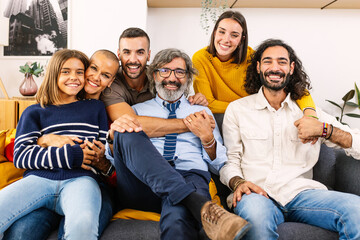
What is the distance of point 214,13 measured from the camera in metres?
3.55

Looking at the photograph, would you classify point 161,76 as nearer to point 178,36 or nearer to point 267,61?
point 267,61

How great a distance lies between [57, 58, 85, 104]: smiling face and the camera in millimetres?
1665

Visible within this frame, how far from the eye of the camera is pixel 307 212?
4.71 ft

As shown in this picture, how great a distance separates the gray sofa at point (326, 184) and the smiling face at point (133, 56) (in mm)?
706

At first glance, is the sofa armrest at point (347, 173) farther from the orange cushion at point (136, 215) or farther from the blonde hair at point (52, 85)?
the blonde hair at point (52, 85)

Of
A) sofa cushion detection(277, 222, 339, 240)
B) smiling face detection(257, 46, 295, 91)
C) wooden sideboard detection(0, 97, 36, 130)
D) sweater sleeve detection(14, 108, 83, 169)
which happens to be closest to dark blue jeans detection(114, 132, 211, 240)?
sweater sleeve detection(14, 108, 83, 169)

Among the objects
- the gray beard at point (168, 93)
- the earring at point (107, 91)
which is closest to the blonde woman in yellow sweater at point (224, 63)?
the gray beard at point (168, 93)

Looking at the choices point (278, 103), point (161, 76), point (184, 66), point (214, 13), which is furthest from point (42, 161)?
point (214, 13)

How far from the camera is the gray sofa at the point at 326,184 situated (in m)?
1.33

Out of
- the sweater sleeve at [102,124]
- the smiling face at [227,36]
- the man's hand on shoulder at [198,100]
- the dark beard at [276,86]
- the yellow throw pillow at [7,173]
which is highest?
the smiling face at [227,36]

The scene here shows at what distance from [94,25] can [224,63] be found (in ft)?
6.64

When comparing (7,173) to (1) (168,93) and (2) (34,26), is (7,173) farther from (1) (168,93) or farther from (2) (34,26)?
(2) (34,26)

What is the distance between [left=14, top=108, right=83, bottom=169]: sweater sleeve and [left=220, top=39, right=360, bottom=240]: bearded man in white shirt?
856 mm

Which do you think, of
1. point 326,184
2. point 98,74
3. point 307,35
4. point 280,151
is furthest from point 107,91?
point 307,35
